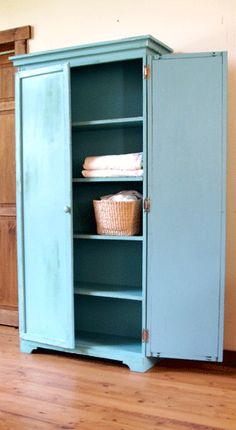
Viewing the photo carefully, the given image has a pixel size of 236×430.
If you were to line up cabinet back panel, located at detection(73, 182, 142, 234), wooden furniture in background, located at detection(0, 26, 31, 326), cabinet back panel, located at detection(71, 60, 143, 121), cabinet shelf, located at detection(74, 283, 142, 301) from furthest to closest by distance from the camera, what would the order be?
wooden furniture in background, located at detection(0, 26, 31, 326)
cabinet back panel, located at detection(73, 182, 142, 234)
cabinet back panel, located at detection(71, 60, 143, 121)
cabinet shelf, located at detection(74, 283, 142, 301)

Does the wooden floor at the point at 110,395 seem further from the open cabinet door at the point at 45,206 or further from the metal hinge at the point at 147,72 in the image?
the metal hinge at the point at 147,72

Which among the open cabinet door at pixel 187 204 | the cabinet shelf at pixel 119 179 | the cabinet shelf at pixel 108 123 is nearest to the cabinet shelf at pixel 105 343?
the open cabinet door at pixel 187 204

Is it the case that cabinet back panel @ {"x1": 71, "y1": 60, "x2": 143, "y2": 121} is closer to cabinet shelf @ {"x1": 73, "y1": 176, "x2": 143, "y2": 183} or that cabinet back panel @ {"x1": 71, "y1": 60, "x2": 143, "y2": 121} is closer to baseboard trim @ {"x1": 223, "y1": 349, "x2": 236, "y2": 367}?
cabinet shelf @ {"x1": 73, "y1": 176, "x2": 143, "y2": 183}

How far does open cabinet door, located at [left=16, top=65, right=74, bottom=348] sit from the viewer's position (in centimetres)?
293

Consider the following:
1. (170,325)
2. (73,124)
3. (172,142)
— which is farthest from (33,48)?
(170,325)

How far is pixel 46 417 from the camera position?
225 centimetres

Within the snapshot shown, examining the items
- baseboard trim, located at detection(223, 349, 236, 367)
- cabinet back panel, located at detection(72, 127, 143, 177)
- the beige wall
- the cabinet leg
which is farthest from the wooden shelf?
baseboard trim, located at detection(223, 349, 236, 367)

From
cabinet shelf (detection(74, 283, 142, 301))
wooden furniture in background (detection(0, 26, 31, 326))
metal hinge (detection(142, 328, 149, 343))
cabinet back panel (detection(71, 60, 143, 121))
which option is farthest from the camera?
wooden furniture in background (detection(0, 26, 31, 326))

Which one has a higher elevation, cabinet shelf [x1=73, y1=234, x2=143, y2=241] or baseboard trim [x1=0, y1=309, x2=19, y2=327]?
cabinet shelf [x1=73, y1=234, x2=143, y2=241]

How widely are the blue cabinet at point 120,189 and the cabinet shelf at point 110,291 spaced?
0.04 ft

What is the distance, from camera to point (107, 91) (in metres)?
3.21

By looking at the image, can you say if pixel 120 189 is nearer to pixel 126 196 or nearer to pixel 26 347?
pixel 126 196

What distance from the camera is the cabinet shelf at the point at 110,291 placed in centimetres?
291

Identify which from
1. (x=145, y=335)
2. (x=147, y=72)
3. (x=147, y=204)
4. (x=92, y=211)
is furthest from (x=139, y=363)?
(x=147, y=72)
